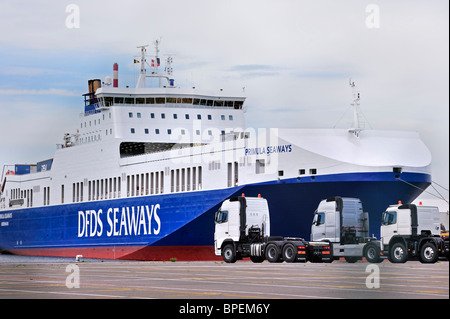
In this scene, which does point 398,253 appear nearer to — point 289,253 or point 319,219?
point 319,219

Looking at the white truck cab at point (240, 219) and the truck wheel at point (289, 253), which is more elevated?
the white truck cab at point (240, 219)

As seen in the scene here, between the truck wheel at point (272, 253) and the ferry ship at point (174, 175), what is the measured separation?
4494 millimetres

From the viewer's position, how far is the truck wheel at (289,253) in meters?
24.1

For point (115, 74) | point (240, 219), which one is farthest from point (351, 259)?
point (115, 74)

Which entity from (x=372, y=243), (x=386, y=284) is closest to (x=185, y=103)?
(x=372, y=243)

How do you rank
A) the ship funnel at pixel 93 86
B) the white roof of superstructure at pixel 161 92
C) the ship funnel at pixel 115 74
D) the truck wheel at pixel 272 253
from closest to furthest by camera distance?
the truck wheel at pixel 272 253 → the white roof of superstructure at pixel 161 92 → the ship funnel at pixel 115 74 → the ship funnel at pixel 93 86

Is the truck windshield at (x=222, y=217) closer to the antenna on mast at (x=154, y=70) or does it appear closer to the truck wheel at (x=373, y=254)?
the truck wheel at (x=373, y=254)

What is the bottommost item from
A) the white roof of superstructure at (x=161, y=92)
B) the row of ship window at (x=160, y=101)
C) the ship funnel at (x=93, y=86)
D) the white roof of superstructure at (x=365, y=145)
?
the white roof of superstructure at (x=365, y=145)

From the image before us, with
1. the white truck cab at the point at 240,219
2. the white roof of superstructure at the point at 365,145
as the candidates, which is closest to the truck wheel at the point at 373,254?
the white truck cab at the point at 240,219

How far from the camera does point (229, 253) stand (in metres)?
27.2

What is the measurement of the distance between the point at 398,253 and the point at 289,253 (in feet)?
11.7

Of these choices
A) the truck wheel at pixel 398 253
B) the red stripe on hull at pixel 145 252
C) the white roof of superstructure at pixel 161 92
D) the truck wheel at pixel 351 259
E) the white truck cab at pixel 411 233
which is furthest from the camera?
the white roof of superstructure at pixel 161 92

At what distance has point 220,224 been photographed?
91.5 feet
